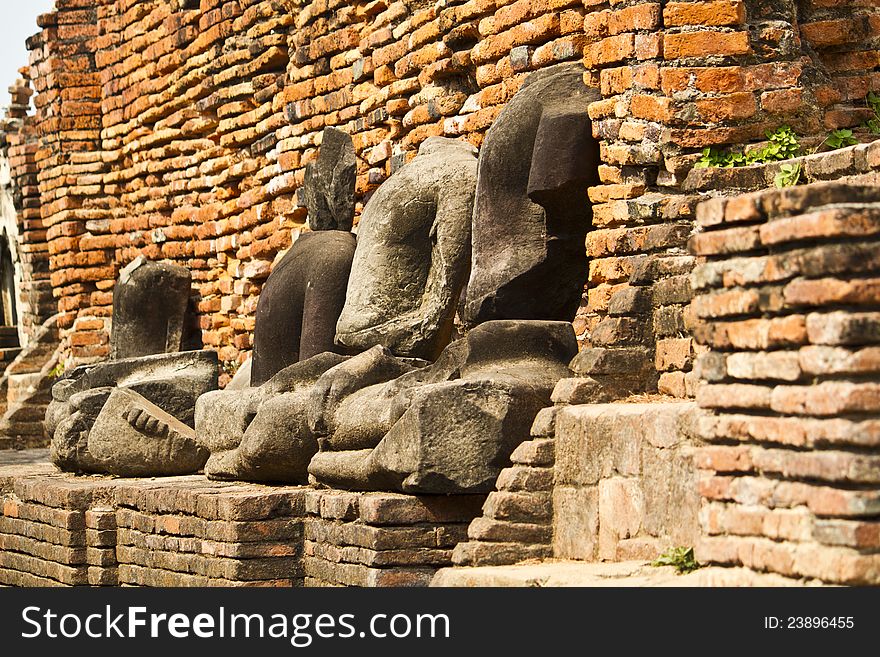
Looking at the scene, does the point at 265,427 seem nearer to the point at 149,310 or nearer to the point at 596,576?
the point at 596,576

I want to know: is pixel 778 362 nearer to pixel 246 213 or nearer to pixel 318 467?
pixel 318 467

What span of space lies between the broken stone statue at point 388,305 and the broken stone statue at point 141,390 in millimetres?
1011

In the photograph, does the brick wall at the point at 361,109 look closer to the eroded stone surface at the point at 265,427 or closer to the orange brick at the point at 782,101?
the orange brick at the point at 782,101

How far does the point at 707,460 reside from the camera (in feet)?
13.1

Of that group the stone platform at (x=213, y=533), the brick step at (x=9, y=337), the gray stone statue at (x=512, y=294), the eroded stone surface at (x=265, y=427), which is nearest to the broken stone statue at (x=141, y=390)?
the stone platform at (x=213, y=533)

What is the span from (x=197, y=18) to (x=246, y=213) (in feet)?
5.06

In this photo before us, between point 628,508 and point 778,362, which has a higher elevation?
point 778,362

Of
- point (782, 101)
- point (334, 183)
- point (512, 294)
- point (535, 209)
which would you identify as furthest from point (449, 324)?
point (782, 101)

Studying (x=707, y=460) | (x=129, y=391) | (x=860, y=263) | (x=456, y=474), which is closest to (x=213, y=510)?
(x=456, y=474)

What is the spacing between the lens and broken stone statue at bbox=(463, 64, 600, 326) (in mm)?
5930

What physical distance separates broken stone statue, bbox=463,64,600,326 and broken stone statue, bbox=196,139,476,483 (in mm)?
266

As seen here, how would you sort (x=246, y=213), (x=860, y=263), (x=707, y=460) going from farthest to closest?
1. (x=246, y=213)
2. (x=707, y=460)
3. (x=860, y=263)

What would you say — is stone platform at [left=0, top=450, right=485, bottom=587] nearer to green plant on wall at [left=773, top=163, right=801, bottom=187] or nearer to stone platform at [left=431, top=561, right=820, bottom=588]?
stone platform at [left=431, top=561, right=820, bottom=588]

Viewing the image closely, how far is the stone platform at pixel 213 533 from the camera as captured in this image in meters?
5.62
